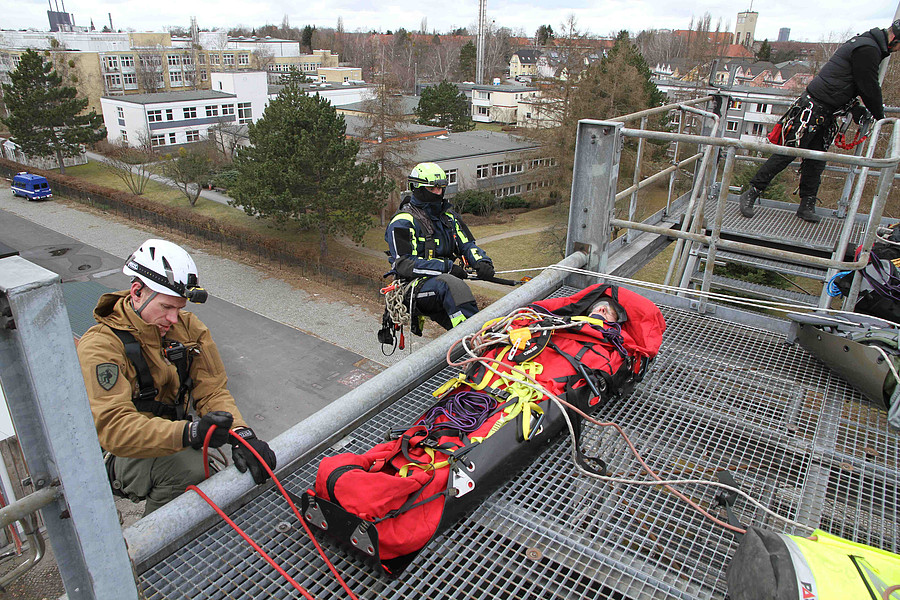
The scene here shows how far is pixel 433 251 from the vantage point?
19.1 feet

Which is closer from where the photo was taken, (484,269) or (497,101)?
(484,269)

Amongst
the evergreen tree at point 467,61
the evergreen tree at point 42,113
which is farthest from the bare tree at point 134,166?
the evergreen tree at point 467,61

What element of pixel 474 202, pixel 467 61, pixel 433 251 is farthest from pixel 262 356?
pixel 467 61

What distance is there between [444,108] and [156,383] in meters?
47.4

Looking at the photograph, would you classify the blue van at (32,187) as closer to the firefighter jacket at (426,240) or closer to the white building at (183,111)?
the white building at (183,111)

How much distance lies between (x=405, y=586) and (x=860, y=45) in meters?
6.52

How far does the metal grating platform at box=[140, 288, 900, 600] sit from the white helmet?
1.24 metres

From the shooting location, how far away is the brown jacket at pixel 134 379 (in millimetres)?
2893

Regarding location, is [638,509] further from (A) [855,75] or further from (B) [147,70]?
(B) [147,70]

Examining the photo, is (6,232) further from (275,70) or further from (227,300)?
(275,70)

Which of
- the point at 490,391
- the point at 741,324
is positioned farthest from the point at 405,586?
the point at 741,324

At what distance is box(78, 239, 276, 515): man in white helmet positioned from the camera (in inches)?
114

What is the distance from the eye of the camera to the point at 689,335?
4.61 metres

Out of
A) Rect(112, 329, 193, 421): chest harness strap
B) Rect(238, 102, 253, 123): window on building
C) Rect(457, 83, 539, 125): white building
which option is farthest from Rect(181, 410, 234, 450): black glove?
Rect(457, 83, 539, 125): white building
